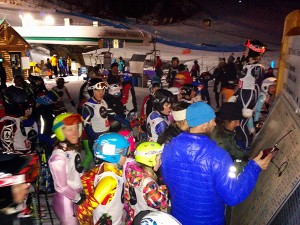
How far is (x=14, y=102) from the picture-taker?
4656 mm

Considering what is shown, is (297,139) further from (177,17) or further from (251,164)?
(177,17)

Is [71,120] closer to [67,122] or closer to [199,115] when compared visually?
[67,122]

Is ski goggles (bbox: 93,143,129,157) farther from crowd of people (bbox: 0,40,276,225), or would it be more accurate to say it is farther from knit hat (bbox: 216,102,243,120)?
knit hat (bbox: 216,102,243,120)

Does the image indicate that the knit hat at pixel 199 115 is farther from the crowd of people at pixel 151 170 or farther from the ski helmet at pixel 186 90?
the ski helmet at pixel 186 90

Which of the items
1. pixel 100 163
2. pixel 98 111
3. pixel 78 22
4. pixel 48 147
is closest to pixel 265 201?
pixel 100 163

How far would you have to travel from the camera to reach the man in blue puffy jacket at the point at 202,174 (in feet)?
7.95

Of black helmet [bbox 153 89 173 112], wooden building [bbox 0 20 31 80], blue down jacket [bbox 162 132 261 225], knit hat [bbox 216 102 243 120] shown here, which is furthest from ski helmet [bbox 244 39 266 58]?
wooden building [bbox 0 20 31 80]

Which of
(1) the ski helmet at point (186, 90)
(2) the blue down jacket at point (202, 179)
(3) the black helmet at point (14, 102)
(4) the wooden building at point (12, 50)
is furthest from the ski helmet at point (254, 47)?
(4) the wooden building at point (12, 50)

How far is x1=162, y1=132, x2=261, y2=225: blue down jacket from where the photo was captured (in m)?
2.42

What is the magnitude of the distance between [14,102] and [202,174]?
3425 mm

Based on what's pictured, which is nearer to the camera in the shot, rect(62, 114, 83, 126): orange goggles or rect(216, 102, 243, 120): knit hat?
rect(62, 114, 83, 126): orange goggles

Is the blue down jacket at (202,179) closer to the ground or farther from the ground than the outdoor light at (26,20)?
closer to the ground

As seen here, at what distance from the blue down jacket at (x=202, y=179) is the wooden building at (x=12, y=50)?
2081 centimetres

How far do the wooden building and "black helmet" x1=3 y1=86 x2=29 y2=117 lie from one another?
17.8 metres
